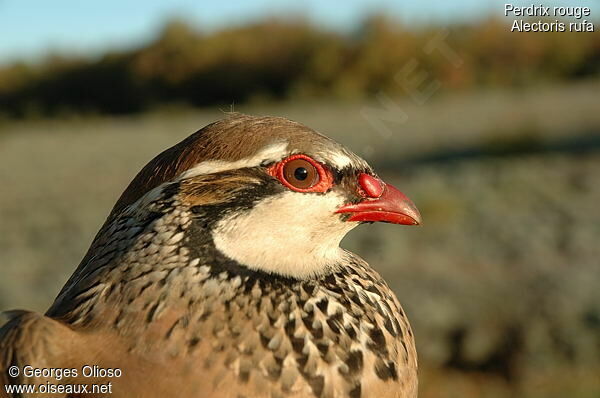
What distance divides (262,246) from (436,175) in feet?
51.0

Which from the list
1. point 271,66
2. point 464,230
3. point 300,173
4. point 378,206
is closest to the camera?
point 300,173

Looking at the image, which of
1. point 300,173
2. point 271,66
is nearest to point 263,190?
point 300,173

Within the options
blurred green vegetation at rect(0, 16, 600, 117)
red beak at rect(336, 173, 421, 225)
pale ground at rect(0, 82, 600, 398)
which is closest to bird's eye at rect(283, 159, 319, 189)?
red beak at rect(336, 173, 421, 225)

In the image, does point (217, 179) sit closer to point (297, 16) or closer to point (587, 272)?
point (587, 272)

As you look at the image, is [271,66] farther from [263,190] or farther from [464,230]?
[263,190]

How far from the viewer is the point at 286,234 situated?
3.39 metres

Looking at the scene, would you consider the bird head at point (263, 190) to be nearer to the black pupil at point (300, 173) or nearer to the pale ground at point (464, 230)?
the black pupil at point (300, 173)

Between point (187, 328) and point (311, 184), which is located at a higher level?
point (311, 184)

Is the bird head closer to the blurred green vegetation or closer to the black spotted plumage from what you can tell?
the black spotted plumage

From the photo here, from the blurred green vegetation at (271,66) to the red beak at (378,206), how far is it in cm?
1846

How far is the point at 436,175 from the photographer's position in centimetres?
1853

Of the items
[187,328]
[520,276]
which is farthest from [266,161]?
[520,276]

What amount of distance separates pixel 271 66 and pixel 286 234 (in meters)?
33.0

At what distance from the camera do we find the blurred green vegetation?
26.5 metres
